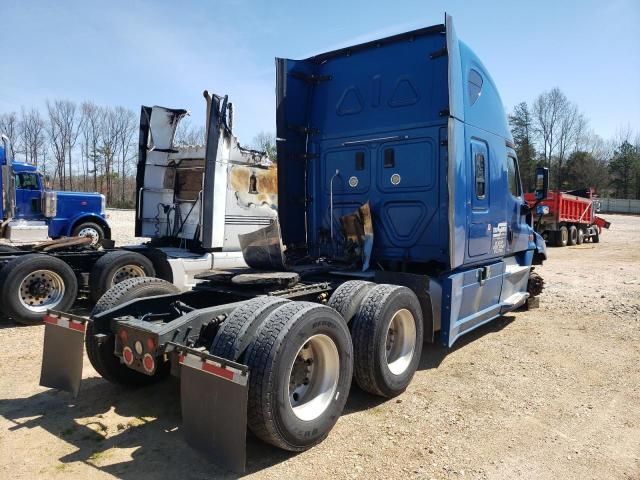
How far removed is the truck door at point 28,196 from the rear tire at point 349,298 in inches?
523

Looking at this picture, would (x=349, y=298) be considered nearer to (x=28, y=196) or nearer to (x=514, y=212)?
(x=514, y=212)

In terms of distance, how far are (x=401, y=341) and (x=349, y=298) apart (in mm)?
844

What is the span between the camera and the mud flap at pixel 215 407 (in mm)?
2953

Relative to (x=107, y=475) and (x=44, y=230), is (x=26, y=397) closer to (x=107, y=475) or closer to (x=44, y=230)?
(x=107, y=475)

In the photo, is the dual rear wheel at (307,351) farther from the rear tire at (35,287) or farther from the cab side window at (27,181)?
the cab side window at (27,181)

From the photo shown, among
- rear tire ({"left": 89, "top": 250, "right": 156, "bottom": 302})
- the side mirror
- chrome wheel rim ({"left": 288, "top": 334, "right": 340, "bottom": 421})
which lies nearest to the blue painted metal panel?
chrome wheel rim ({"left": 288, "top": 334, "right": 340, "bottom": 421})

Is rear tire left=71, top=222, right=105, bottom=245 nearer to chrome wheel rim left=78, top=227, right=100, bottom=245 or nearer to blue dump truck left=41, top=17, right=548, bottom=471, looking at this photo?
chrome wheel rim left=78, top=227, right=100, bottom=245

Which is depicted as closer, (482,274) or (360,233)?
(360,233)

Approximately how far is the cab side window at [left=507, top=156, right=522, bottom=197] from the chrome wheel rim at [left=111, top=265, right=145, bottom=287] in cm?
572

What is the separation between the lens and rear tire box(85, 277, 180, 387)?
4172 millimetres

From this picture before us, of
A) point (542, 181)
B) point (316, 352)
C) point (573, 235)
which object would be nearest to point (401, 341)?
point (316, 352)

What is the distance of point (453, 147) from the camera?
17.3 ft

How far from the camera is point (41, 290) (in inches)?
282

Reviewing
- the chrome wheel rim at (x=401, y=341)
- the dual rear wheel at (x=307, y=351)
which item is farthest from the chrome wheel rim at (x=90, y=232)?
the chrome wheel rim at (x=401, y=341)
